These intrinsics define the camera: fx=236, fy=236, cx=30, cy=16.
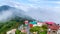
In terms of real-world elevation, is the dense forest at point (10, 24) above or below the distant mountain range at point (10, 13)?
below

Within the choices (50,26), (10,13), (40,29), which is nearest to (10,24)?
(10,13)

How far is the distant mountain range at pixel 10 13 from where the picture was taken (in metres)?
3.10

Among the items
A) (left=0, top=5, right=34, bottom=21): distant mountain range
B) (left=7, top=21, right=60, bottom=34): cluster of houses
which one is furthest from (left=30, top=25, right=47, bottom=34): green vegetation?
(left=0, top=5, right=34, bottom=21): distant mountain range

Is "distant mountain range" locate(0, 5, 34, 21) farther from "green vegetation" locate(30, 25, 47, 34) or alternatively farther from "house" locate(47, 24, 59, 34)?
"house" locate(47, 24, 59, 34)

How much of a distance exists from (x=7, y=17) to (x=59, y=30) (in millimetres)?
703

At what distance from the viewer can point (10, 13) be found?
3.11 m

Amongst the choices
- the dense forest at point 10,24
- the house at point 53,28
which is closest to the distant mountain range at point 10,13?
the dense forest at point 10,24

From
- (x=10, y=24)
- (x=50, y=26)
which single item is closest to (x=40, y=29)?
(x=50, y=26)

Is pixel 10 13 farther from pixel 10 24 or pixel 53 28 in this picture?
pixel 53 28

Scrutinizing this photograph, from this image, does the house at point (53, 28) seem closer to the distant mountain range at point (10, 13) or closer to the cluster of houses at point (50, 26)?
the cluster of houses at point (50, 26)

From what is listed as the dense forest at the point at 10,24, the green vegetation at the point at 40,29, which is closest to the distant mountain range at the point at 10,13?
the dense forest at the point at 10,24

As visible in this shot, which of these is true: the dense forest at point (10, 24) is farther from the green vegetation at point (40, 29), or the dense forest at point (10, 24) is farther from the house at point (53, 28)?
the house at point (53, 28)

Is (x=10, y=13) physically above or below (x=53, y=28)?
above

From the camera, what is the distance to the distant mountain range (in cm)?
310
